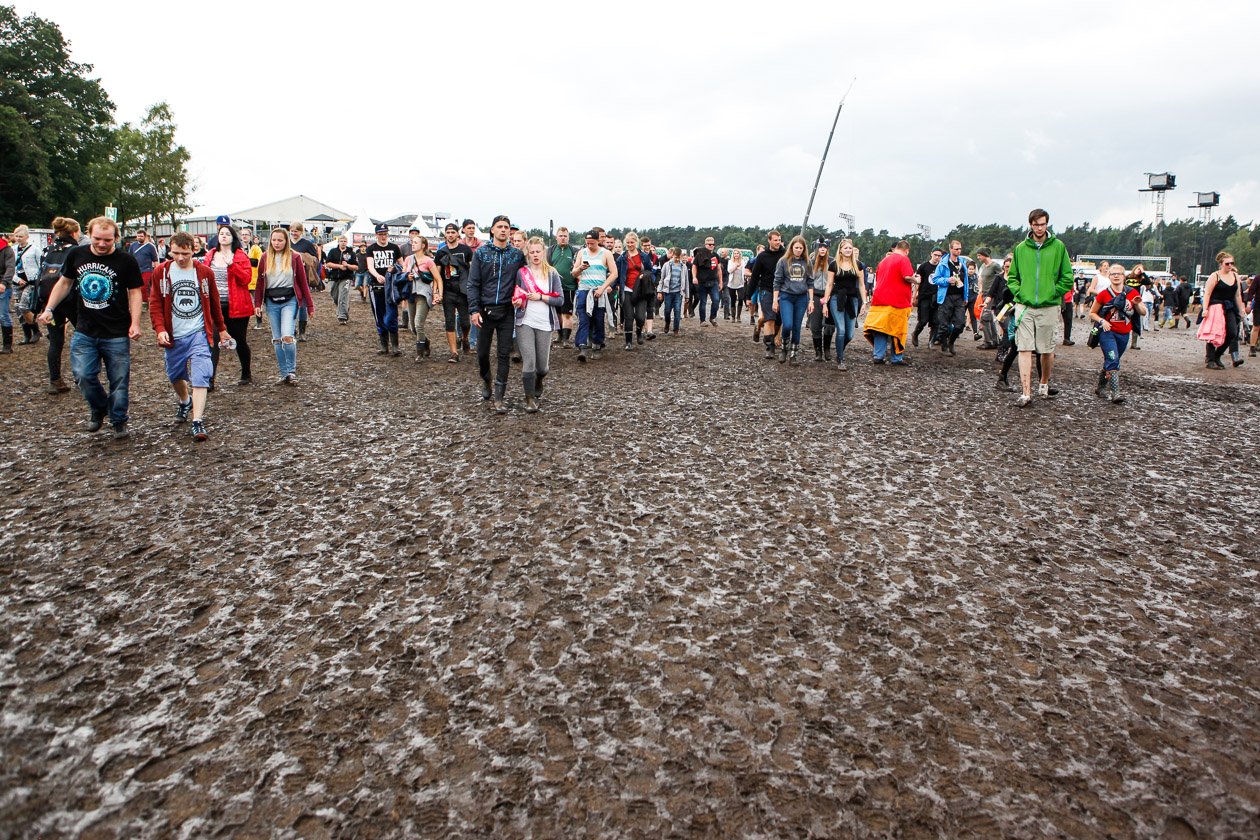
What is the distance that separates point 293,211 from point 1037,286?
268 ft

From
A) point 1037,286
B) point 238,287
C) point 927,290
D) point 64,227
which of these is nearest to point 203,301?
point 238,287

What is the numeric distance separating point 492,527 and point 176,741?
7.05ft

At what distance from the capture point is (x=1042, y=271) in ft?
27.7

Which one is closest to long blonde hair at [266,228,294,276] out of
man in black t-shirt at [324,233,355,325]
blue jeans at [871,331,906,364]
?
man in black t-shirt at [324,233,355,325]

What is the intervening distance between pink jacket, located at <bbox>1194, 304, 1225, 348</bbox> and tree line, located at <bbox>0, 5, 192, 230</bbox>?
2260 inches

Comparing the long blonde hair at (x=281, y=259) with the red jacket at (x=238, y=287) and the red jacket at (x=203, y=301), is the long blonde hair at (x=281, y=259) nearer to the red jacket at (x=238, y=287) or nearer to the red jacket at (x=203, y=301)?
the red jacket at (x=238, y=287)

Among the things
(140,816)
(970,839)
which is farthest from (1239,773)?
(140,816)

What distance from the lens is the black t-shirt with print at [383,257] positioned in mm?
12047

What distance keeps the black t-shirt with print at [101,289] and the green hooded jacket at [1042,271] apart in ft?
28.8

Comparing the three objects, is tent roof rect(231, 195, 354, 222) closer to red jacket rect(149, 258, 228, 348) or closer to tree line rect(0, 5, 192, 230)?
tree line rect(0, 5, 192, 230)

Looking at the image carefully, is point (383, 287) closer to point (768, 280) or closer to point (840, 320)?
point (768, 280)

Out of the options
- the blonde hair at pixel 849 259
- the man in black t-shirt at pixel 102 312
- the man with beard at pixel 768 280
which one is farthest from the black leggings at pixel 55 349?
the blonde hair at pixel 849 259

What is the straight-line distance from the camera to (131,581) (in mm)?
3725

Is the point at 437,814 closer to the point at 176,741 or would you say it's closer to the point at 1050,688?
the point at 176,741
